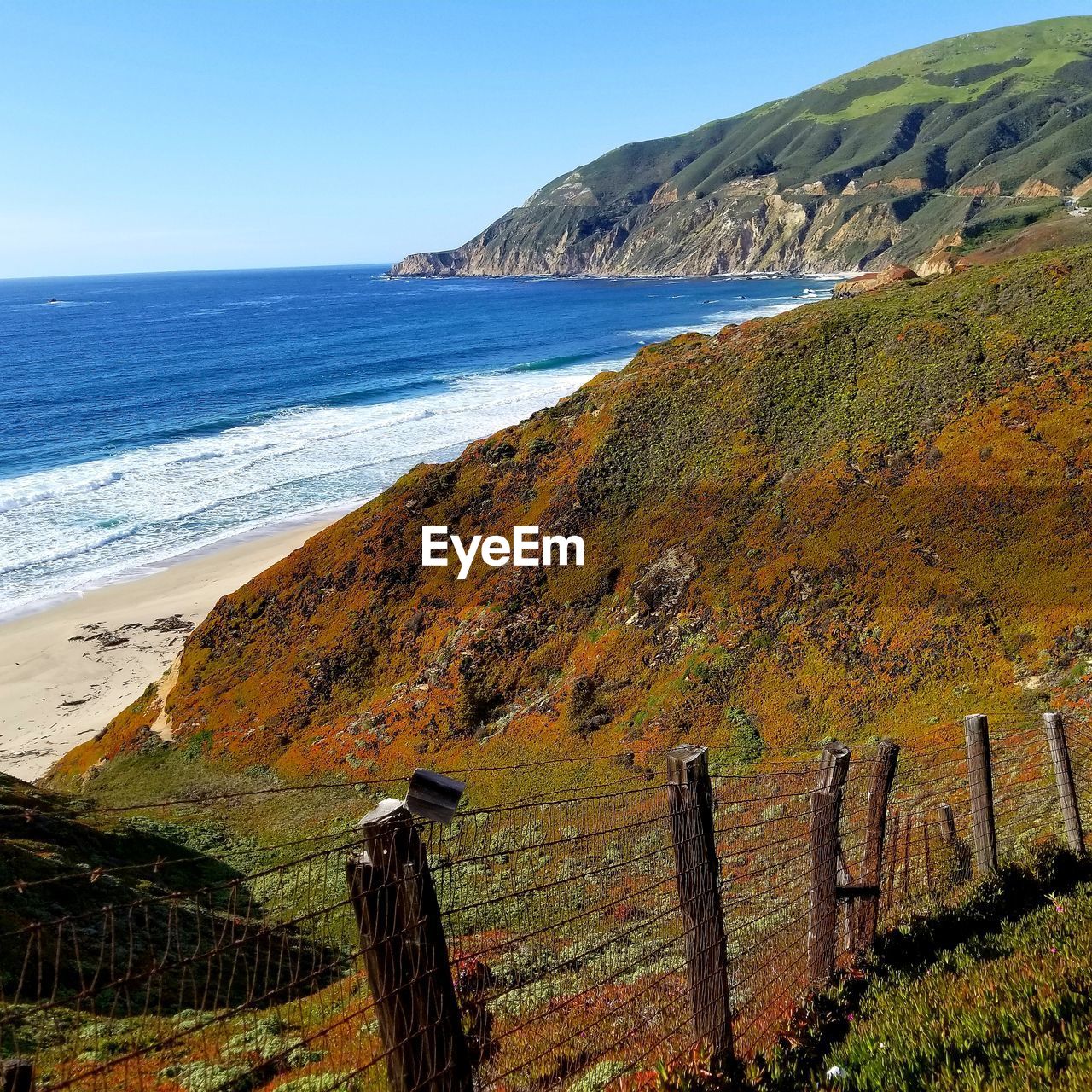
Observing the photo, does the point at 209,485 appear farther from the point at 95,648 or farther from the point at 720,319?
the point at 720,319

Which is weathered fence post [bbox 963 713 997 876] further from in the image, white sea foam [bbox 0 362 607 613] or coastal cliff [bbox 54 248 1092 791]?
white sea foam [bbox 0 362 607 613]

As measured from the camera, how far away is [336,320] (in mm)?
147375

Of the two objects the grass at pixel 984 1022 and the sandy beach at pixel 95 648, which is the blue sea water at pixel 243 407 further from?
the grass at pixel 984 1022

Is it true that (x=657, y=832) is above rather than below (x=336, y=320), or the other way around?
below

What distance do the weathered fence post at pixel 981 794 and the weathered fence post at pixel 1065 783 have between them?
0.98 m

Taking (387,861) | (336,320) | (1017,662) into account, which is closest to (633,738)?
(1017,662)

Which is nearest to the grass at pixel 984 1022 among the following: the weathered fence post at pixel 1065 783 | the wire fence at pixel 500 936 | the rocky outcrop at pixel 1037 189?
the wire fence at pixel 500 936

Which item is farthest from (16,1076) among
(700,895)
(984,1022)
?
(984,1022)

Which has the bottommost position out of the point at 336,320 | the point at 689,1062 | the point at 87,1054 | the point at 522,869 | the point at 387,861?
the point at 522,869

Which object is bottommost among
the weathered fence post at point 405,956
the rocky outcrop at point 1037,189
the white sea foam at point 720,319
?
the weathered fence post at point 405,956

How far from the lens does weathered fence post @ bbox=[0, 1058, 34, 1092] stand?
9.76 feet

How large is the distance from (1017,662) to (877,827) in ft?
36.0

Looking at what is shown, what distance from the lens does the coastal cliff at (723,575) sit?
17094 millimetres

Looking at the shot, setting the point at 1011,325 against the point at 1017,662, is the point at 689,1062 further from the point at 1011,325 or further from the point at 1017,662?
the point at 1011,325
